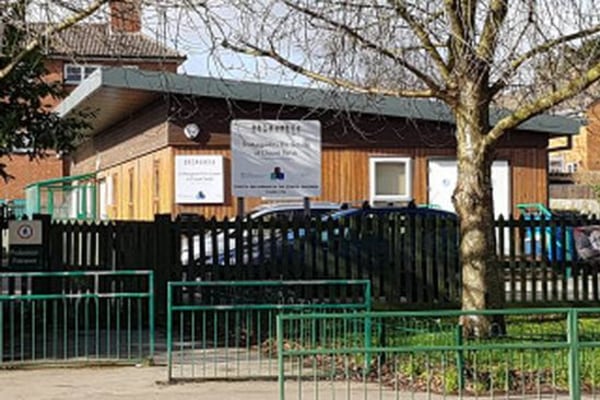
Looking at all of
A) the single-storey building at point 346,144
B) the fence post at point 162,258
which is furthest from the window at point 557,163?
the fence post at point 162,258

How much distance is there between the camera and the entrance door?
87.4 feet

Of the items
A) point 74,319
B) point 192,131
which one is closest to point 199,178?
point 192,131

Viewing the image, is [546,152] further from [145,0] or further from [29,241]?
[145,0]

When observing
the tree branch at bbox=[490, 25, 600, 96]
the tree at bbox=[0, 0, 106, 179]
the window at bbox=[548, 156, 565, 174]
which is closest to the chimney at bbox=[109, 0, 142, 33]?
the tree at bbox=[0, 0, 106, 179]

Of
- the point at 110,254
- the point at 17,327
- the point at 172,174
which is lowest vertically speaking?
the point at 17,327

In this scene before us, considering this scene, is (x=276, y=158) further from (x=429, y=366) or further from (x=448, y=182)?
(x=429, y=366)

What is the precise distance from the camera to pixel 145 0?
1041 centimetres

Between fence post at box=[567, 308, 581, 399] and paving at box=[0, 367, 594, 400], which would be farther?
paving at box=[0, 367, 594, 400]

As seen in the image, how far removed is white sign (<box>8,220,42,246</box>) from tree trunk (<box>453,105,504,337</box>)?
632 cm

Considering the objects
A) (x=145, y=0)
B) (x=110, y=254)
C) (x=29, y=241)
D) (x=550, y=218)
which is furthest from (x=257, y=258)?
(x=145, y=0)

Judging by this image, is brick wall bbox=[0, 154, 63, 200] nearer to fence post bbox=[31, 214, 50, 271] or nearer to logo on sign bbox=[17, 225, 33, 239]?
fence post bbox=[31, 214, 50, 271]

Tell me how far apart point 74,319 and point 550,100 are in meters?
7.48

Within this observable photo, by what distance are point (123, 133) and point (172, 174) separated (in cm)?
770

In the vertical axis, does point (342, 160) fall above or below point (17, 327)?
above
